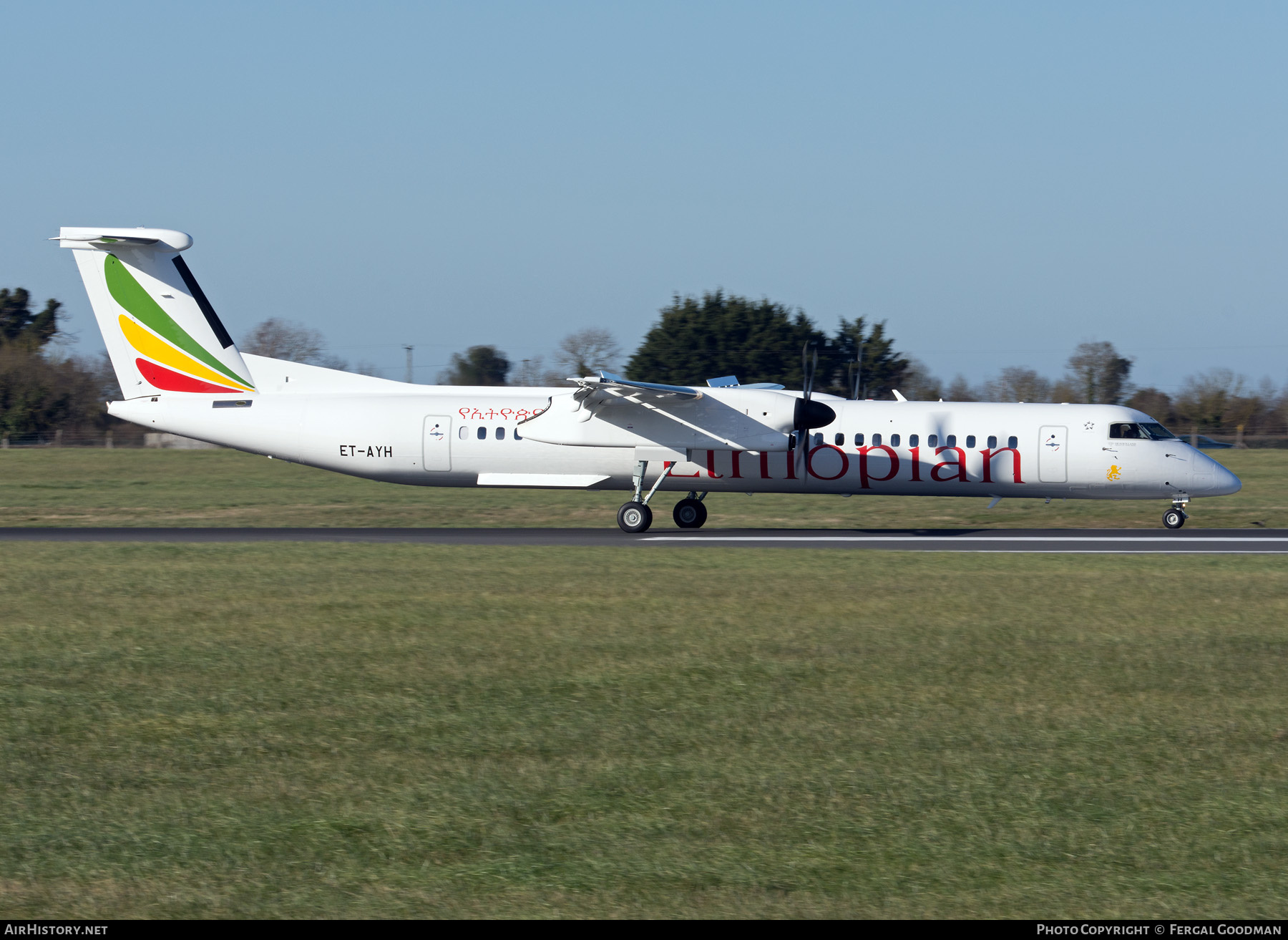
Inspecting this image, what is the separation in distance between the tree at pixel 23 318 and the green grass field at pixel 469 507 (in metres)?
55.0

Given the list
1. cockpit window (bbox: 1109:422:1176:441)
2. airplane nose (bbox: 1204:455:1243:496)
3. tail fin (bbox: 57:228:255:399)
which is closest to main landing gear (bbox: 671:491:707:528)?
cockpit window (bbox: 1109:422:1176:441)

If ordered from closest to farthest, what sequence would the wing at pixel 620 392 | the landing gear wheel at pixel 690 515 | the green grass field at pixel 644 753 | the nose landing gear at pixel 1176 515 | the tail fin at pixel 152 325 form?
the green grass field at pixel 644 753
the wing at pixel 620 392
the nose landing gear at pixel 1176 515
the tail fin at pixel 152 325
the landing gear wheel at pixel 690 515

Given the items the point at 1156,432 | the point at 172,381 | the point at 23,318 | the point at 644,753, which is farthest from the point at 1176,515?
the point at 23,318

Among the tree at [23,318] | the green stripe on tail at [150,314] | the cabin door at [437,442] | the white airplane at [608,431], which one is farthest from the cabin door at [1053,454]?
the tree at [23,318]

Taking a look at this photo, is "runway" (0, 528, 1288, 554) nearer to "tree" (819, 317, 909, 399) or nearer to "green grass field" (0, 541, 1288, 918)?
"green grass field" (0, 541, 1288, 918)

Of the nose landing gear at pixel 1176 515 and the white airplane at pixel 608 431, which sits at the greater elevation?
the white airplane at pixel 608 431

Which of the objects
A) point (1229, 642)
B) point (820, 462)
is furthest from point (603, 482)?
point (1229, 642)

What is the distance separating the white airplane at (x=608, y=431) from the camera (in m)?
23.4

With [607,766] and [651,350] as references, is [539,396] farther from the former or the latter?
[651,350]

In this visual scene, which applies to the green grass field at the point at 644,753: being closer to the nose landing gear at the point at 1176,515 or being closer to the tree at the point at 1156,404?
the nose landing gear at the point at 1176,515

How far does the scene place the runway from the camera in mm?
20922

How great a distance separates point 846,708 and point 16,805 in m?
5.38

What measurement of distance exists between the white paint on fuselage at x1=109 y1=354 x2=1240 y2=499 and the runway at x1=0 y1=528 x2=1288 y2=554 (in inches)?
37.6

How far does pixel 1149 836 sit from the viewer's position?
5.90 meters
